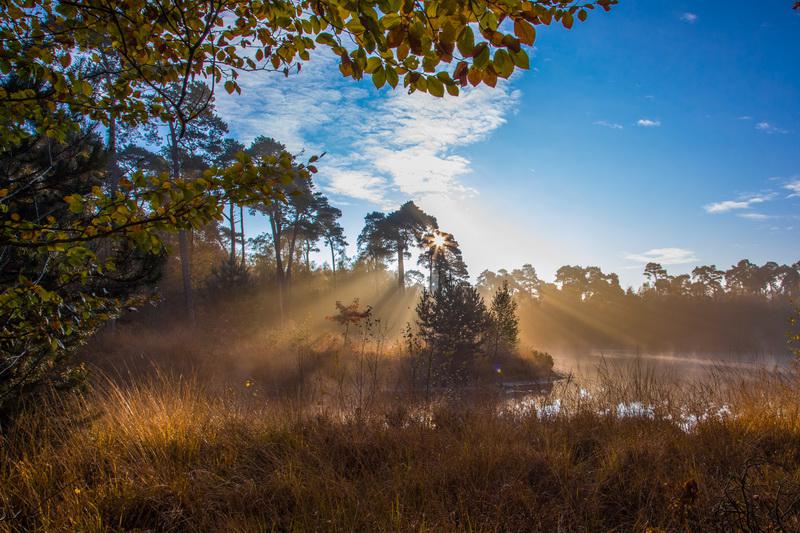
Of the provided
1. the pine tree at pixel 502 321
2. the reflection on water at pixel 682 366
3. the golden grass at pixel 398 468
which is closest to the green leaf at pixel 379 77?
the golden grass at pixel 398 468

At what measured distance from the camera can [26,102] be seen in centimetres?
193

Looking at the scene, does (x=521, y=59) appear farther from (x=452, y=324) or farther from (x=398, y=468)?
(x=452, y=324)

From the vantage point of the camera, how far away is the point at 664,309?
51.3 meters

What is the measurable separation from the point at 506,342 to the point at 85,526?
70.6 ft

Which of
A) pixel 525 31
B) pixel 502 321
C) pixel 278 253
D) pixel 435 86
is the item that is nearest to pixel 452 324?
pixel 502 321

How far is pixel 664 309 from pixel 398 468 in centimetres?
6115

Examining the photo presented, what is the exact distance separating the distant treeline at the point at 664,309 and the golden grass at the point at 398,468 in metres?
43.6

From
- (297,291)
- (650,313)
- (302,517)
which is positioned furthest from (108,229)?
(650,313)

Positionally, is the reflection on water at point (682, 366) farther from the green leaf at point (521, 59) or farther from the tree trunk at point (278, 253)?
the tree trunk at point (278, 253)

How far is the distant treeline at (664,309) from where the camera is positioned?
47188mm

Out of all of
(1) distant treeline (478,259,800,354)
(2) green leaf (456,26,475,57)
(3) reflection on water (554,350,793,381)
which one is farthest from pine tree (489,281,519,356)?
(1) distant treeline (478,259,800,354)

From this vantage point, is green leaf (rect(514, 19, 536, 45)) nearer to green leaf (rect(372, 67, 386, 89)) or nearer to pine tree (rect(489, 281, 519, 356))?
green leaf (rect(372, 67, 386, 89))

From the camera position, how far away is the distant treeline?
4719 cm

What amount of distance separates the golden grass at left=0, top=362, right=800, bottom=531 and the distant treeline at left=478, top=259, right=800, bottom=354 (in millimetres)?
43586
